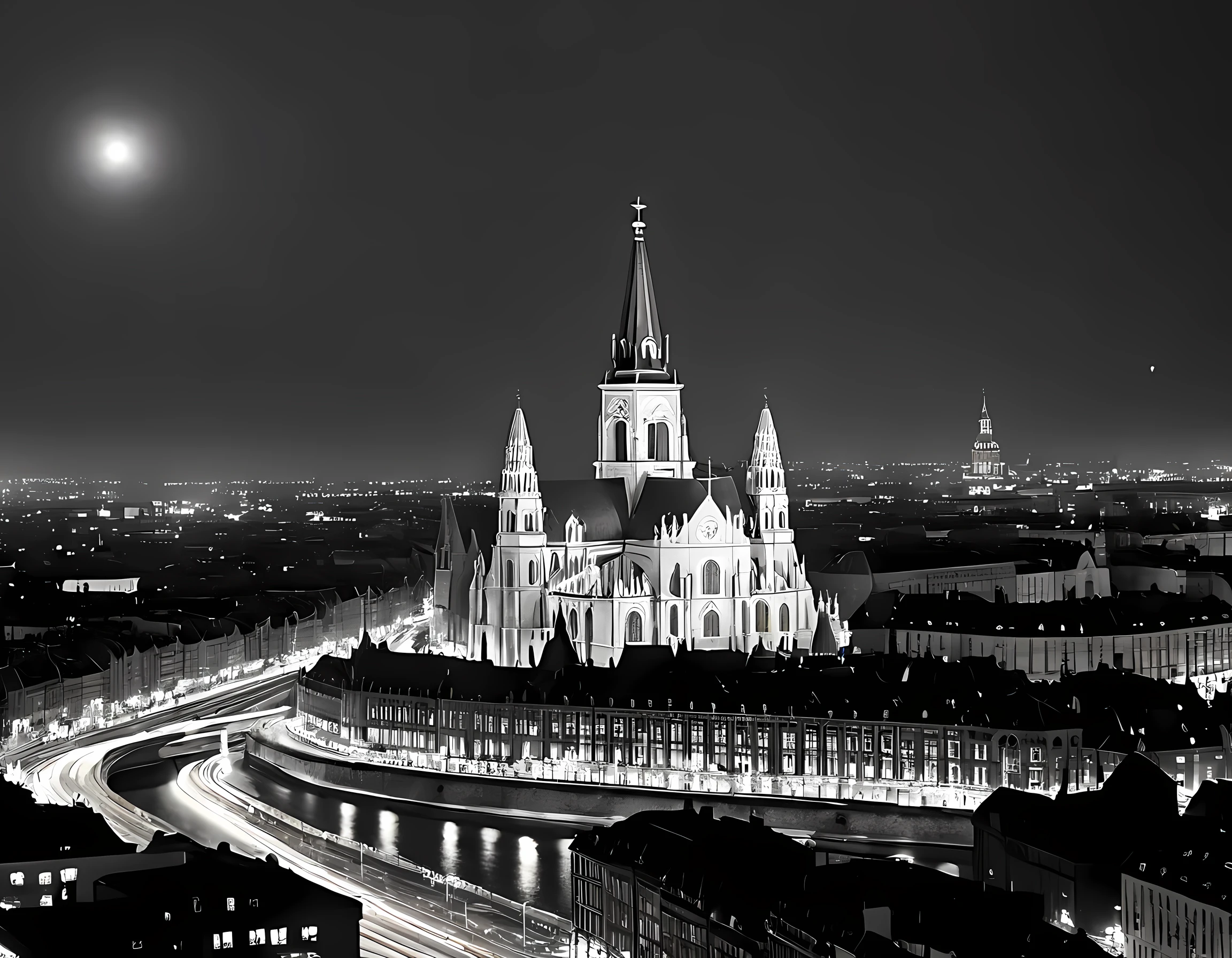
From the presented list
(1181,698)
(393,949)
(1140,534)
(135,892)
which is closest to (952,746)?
(1181,698)

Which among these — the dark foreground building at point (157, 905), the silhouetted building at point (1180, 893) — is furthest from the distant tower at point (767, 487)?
the dark foreground building at point (157, 905)

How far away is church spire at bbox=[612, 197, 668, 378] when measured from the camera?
8919cm

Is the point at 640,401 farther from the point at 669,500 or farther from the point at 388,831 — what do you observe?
the point at 388,831

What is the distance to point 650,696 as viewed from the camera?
69812 mm

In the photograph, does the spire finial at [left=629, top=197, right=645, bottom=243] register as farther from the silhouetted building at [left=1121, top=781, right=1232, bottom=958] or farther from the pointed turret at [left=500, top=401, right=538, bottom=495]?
the silhouetted building at [left=1121, top=781, right=1232, bottom=958]

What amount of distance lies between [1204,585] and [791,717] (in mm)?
64171

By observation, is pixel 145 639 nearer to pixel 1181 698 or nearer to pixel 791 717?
pixel 791 717

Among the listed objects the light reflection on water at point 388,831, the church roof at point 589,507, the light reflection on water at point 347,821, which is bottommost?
the light reflection on water at point 388,831

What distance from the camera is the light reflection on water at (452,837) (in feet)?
182

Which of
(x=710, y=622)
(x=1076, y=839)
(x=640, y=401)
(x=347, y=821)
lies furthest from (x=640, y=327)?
(x=1076, y=839)

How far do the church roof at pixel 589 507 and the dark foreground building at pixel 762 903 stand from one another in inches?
1412

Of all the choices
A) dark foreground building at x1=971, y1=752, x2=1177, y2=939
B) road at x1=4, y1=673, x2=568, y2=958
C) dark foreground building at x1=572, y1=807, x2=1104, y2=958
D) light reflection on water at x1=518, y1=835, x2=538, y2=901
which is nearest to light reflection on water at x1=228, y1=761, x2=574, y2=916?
light reflection on water at x1=518, y1=835, x2=538, y2=901

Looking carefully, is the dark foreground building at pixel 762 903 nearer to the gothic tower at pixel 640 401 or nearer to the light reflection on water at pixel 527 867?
the light reflection on water at pixel 527 867

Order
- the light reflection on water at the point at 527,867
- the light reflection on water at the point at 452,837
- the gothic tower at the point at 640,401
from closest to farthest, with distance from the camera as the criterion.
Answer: the light reflection on water at the point at 527,867 < the light reflection on water at the point at 452,837 < the gothic tower at the point at 640,401
